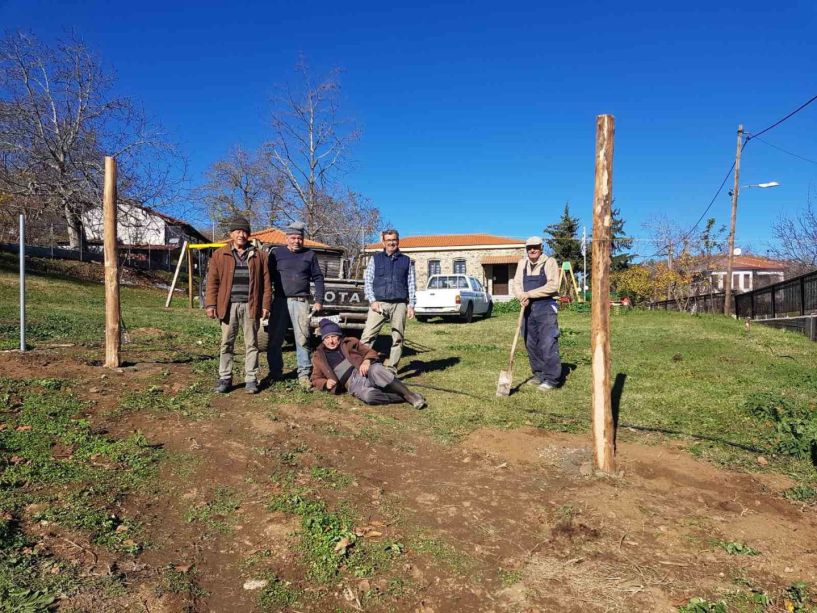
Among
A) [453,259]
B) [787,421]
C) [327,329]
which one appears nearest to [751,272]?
[453,259]

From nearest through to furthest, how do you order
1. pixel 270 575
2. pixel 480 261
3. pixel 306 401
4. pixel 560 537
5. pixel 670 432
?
pixel 270 575, pixel 560 537, pixel 670 432, pixel 306 401, pixel 480 261

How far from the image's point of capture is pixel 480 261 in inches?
1570

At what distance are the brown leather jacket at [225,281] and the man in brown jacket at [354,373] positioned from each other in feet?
2.66

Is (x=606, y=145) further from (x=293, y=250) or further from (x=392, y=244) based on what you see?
(x=293, y=250)

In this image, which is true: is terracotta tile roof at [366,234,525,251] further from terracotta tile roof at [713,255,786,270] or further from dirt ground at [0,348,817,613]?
dirt ground at [0,348,817,613]

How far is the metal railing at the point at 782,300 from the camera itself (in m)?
13.4

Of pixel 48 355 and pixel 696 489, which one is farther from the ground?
pixel 48 355

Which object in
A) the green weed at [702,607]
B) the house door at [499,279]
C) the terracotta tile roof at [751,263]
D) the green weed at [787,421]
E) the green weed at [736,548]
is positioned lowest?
the green weed at [702,607]

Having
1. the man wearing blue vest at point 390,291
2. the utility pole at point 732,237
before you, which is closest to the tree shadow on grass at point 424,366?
the man wearing blue vest at point 390,291

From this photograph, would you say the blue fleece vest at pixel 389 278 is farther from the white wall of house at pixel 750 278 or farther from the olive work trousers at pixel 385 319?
the white wall of house at pixel 750 278

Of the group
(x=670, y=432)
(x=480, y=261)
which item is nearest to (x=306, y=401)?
(x=670, y=432)

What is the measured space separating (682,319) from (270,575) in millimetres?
16957

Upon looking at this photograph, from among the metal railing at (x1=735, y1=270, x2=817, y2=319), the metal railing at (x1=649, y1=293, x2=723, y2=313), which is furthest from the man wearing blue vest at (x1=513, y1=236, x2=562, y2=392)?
the metal railing at (x1=649, y1=293, x2=723, y2=313)

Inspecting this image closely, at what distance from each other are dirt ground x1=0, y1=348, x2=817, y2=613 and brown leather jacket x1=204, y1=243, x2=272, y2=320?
116 cm
